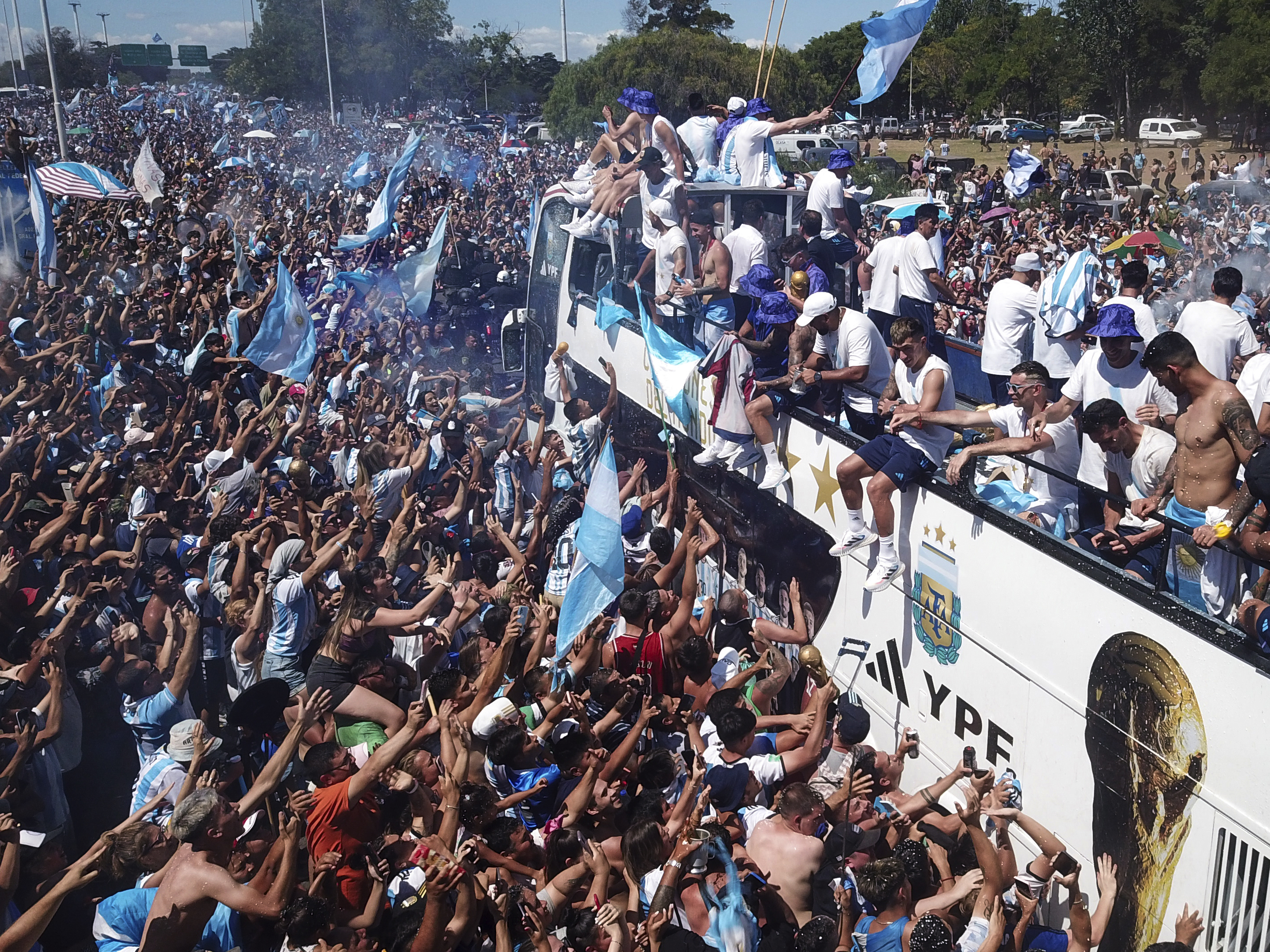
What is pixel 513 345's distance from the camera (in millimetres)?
11383

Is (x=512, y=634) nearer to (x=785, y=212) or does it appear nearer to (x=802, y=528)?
(x=802, y=528)

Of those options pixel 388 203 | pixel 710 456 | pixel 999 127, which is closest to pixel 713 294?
pixel 710 456

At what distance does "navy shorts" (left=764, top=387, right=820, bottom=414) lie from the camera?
19.7 ft

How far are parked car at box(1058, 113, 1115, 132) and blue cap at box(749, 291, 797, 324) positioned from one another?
151ft

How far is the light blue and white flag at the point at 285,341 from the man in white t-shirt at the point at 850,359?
6147mm

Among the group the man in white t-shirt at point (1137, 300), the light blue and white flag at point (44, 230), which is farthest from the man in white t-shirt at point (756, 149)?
the light blue and white flag at point (44, 230)

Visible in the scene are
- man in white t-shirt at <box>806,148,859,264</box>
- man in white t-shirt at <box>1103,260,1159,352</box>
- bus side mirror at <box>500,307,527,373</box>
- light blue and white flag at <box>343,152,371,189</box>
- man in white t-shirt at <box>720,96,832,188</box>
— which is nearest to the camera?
man in white t-shirt at <box>1103,260,1159,352</box>

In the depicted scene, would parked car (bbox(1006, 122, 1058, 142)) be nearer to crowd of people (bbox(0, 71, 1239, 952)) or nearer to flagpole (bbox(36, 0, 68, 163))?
flagpole (bbox(36, 0, 68, 163))

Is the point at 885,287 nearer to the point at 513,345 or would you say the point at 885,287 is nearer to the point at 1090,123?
the point at 513,345

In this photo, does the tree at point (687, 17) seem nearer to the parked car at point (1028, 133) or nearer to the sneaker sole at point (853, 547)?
the parked car at point (1028, 133)

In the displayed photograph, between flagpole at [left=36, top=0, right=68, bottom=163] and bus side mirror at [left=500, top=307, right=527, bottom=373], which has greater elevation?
flagpole at [left=36, top=0, right=68, bottom=163]

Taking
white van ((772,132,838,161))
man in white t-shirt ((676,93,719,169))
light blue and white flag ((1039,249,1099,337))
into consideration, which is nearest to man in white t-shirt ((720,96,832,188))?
man in white t-shirt ((676,93,719,169))

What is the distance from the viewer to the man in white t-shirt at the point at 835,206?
8.09m

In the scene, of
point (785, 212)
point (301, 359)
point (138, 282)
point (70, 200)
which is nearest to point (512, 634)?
point (785, 212)
